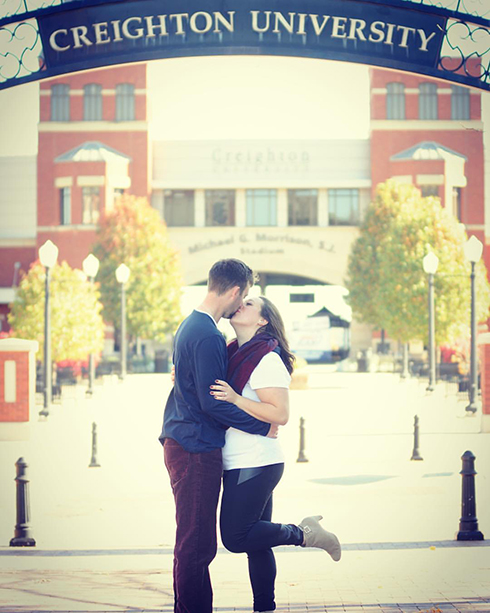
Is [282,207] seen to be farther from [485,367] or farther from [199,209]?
[485,367]

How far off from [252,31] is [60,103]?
152 ft

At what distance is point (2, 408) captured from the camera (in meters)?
16.1

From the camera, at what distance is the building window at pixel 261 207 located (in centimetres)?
5272

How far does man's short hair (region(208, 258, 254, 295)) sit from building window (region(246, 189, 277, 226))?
156 ft

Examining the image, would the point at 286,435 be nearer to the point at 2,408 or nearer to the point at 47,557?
the point at 2,408

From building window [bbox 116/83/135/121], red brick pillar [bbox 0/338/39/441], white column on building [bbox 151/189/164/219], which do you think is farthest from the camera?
white column on building [bbox 151/189/164/219]

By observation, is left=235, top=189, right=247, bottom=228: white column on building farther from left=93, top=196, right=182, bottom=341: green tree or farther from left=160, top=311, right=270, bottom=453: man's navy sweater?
left=160, top=311, right=270, bottom=453: man's navy sweater

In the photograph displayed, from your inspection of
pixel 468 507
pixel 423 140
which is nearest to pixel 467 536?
pixel 468 507

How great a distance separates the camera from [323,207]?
52969mm

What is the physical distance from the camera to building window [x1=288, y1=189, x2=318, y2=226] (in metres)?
53.0

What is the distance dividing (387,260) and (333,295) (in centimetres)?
1145

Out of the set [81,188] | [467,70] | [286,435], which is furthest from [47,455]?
[81,188]

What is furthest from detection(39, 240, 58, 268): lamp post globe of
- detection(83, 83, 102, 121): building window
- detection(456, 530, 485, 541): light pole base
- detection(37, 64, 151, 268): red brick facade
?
detection(83, 83, 102, 121): building window

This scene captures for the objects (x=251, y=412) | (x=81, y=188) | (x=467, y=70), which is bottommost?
(x=251, y=412)
